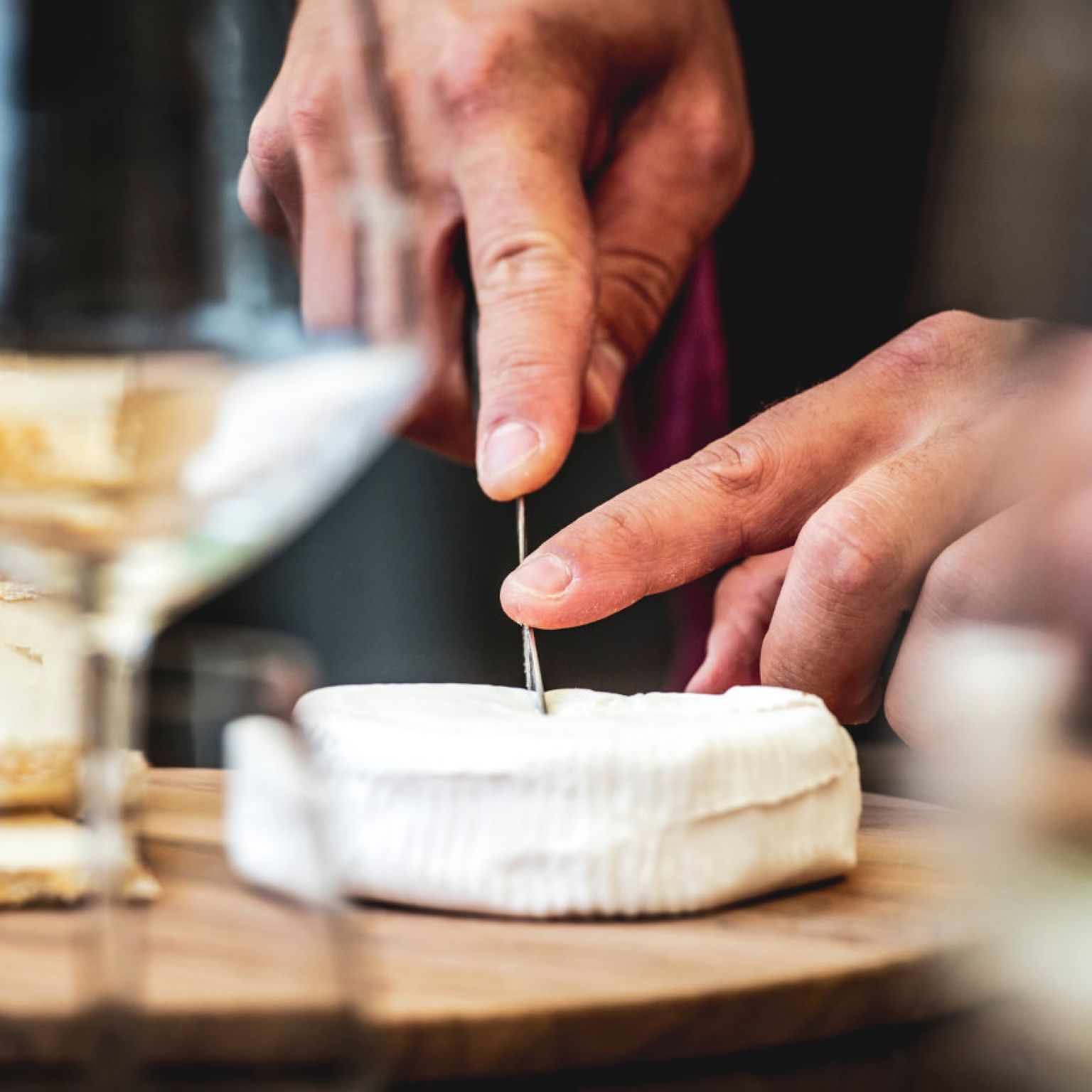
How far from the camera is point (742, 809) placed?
1.31 ft

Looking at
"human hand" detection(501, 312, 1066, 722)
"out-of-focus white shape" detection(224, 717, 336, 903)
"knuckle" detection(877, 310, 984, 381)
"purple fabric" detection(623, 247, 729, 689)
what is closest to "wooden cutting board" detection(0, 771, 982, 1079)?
"out-of-focus white shape" detection(224, 717, 336, 903)

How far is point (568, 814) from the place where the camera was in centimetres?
38

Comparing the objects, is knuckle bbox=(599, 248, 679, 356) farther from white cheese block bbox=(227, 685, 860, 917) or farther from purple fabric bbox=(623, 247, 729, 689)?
white cheese block bbox=(227, 685, 860, 917)

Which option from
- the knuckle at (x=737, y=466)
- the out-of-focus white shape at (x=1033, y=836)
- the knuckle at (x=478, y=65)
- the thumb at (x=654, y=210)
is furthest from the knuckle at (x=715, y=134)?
the out-of-focus white shape at (x=1033, y=836)

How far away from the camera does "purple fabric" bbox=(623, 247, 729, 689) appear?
36.4 inches

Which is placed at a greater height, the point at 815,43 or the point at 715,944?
the point at 815,43

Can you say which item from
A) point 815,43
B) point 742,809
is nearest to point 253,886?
point 742,809

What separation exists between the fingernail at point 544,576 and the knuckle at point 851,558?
0.36ft

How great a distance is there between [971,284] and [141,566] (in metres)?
0.66

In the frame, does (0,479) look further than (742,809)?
No

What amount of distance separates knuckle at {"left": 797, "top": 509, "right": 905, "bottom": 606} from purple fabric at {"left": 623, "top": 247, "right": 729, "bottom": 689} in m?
0.30

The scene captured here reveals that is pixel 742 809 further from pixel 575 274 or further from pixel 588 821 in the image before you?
pixel 575 274

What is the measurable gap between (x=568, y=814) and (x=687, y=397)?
0.60 meters

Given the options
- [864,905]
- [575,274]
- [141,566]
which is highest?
[575,274]
